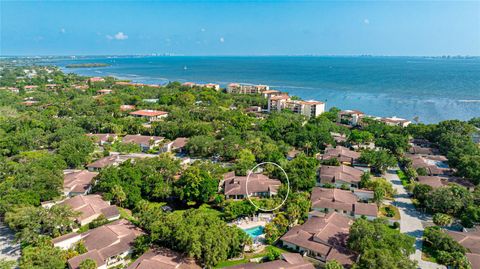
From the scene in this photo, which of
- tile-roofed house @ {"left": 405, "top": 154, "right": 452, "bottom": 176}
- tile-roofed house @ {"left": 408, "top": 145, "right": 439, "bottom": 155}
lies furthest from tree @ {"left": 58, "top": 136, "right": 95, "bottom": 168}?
tile-roofed house @ {"left": 408, "top": 145, "right": 439, "bottom": 155}

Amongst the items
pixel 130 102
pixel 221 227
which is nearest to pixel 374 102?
pixel 130 102

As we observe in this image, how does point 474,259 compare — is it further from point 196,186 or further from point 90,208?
point 90,208

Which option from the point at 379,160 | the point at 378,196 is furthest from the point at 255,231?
the point at 379,160

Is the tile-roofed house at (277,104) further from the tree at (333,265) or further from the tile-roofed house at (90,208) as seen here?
the tree at (333,265)

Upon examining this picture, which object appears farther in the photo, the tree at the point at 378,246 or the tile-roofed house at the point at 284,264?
the tile-roofed house at the point at 284,264

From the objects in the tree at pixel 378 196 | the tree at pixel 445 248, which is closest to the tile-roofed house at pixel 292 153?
the tree at pixel 378 196

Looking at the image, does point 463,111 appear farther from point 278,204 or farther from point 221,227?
point 221,227
